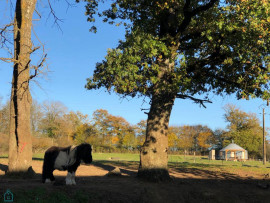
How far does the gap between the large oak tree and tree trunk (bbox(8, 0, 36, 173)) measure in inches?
124

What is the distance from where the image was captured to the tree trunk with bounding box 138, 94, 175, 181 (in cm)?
1106

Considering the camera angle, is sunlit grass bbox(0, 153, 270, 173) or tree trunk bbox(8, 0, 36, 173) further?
sunlit grass bbox(0, 153, 270, 173)

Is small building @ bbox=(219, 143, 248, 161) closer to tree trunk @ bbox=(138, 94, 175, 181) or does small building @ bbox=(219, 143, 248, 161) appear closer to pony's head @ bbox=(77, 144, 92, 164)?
tree trunk @ bbox=(138, 94, 175, 181)

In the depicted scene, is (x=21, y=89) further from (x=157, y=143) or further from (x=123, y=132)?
(x=123, y=132)

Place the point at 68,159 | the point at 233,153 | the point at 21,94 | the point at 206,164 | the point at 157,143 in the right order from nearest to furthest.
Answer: the point at 68,159 → the point at 21,94 → the point at 157,143 → the point at 206,164 → the point at 233,153

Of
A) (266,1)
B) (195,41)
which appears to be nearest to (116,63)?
(195,41)

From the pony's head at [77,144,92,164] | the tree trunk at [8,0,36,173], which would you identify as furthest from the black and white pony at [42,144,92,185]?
the tree trunk at [8,0,36,173]

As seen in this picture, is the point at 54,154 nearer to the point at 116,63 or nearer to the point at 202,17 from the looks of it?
the point at 116,63

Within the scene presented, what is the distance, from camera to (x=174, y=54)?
11.8 m

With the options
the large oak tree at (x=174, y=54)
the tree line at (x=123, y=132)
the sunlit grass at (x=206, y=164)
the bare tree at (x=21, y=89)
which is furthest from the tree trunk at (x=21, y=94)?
the tree line at (x=123, y=132)

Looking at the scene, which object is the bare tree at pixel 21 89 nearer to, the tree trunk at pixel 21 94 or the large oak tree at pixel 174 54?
the tree trunk at pixel 21 94

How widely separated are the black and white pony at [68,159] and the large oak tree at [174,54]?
3.52m

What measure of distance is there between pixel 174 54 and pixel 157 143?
4133mm

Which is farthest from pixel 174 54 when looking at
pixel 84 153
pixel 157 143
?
pixel 84 153
